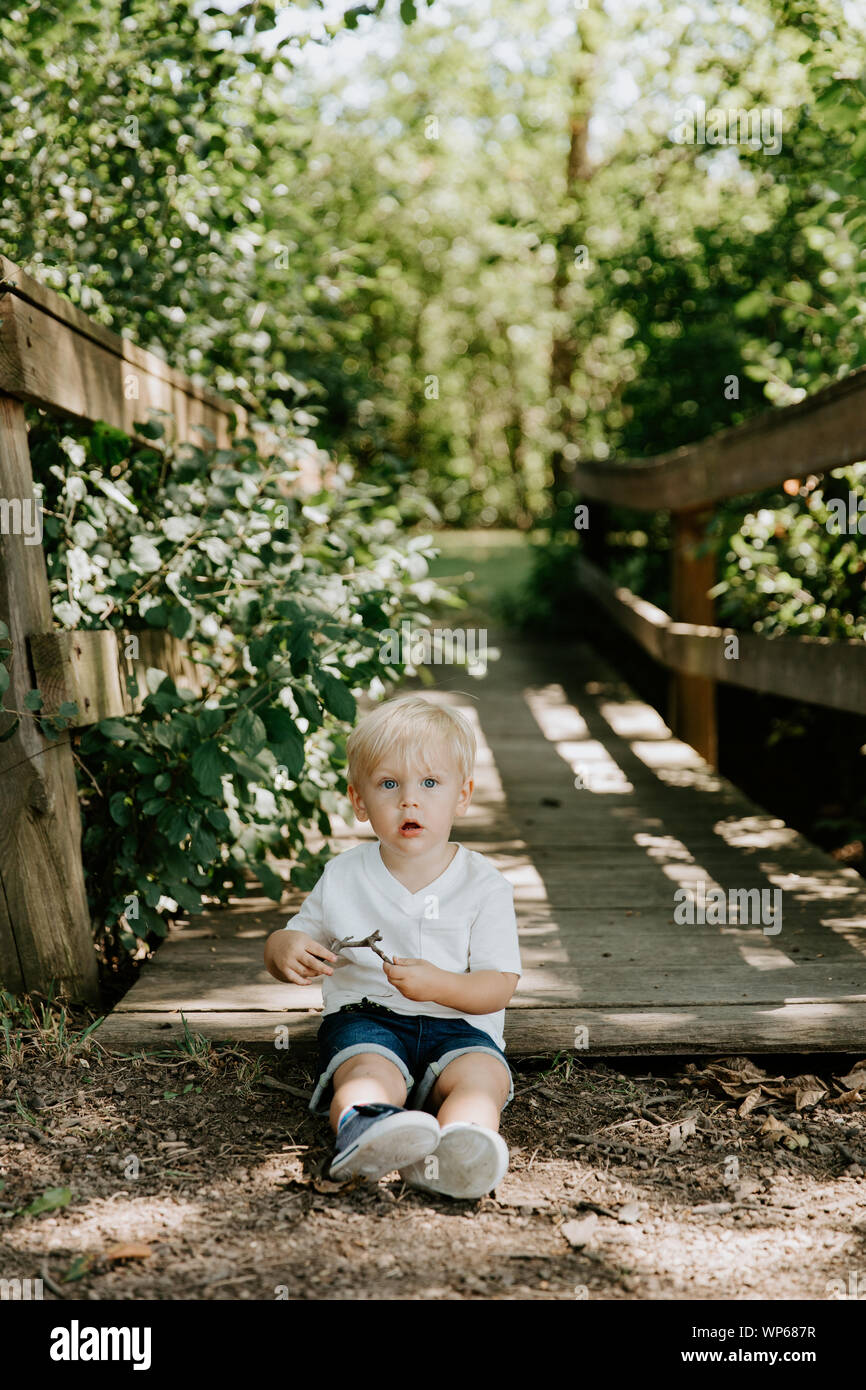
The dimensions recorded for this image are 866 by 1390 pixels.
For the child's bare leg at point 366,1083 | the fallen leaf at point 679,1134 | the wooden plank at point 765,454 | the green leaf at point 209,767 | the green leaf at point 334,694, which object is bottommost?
the fallen leaf at point 679,1134

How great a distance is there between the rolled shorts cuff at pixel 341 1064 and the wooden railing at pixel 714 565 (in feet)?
5.59

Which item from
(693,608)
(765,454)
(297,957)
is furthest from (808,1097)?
(693,608)

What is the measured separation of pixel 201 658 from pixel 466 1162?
2088 millimetres

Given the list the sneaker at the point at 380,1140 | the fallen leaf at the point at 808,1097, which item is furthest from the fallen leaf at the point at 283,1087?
the fallen leaf at the point at 808,1097

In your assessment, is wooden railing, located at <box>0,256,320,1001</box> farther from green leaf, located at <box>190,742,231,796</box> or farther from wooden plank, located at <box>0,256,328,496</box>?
green leaf, located at <box>190,742,231,796</box>

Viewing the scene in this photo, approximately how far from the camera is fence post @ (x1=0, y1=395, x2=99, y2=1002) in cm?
262

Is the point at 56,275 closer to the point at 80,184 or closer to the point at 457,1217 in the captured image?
the point at 80,184

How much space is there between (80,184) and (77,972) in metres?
2.50

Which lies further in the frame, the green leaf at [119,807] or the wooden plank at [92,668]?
the green leaf at [119,807]

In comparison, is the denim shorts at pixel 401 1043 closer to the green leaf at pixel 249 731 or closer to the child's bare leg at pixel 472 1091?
the child's bare leg at pixel 472 1091

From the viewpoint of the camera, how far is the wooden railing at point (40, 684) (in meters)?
2.60

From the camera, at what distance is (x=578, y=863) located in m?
3.89

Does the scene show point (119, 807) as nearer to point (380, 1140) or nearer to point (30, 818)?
point (30, 818)

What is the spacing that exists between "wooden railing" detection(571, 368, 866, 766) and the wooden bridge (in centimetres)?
1
